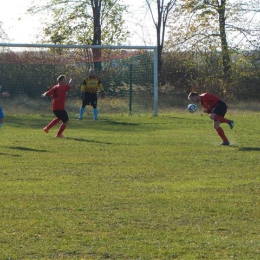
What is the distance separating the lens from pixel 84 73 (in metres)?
28.7

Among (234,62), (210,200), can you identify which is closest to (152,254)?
A: (210,200)

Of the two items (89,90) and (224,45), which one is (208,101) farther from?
(224,45)

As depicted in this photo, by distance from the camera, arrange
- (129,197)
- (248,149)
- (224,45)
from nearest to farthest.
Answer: (129,197)
(248,149)
(224,45)

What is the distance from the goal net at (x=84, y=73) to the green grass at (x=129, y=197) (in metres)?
9.62

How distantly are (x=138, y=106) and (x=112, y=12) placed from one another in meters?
15.1

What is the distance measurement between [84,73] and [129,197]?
1930 centimetres

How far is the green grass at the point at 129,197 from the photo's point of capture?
7.20 metres

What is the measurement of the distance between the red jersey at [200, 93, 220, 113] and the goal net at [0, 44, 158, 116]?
35.8 feet

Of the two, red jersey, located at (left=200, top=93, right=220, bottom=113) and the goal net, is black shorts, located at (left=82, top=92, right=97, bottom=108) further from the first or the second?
red jersey, located at (left=200, top=93, right=220, bottom=113)

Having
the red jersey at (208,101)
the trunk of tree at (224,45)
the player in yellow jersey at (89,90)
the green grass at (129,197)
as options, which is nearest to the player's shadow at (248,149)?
the green grass at (129,197)

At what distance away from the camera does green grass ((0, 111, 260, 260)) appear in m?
7.20

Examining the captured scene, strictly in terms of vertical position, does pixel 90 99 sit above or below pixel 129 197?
above

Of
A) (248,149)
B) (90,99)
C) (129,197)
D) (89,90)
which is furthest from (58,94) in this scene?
(129,197)

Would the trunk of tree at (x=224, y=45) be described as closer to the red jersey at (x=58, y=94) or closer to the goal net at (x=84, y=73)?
the goal net at (x=84, y=73)
